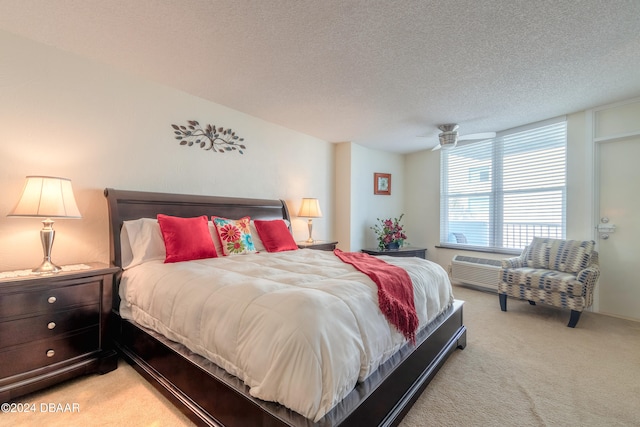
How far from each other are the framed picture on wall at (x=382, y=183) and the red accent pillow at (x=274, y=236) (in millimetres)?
2572

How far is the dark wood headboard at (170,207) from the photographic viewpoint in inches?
95.7

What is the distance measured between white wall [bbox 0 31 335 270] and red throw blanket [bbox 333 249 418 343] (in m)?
2.29

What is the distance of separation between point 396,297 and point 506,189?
3752 millimetres

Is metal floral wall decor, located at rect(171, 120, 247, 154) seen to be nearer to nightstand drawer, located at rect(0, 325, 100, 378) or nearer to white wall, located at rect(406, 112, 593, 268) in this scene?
nightstand drawer, located at rect(0, 325, 100, 378)

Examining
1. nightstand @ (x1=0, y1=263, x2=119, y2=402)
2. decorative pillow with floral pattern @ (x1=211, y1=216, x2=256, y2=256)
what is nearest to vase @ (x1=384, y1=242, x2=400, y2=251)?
decorative pillow with floral pattern @ (x1=211, y1=216, x2=256, y2=256)

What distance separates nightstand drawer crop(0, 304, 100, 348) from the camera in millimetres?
1728

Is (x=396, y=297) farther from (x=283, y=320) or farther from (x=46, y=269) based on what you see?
(x=46, y=269)

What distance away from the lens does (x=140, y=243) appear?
2424mm

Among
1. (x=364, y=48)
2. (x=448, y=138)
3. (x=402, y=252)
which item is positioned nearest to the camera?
(x=364, y=48)

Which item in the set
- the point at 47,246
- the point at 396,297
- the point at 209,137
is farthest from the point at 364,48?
the point at 47,246

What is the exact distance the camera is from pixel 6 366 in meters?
1.72

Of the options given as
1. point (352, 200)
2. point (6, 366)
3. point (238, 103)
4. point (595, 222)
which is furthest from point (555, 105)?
point (6, 366)

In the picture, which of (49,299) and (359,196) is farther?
(359,196)

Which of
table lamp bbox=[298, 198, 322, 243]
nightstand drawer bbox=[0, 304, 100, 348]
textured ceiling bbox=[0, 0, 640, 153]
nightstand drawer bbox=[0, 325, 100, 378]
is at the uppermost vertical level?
textured ceiling bbox=[0, 0, 640, 153]
